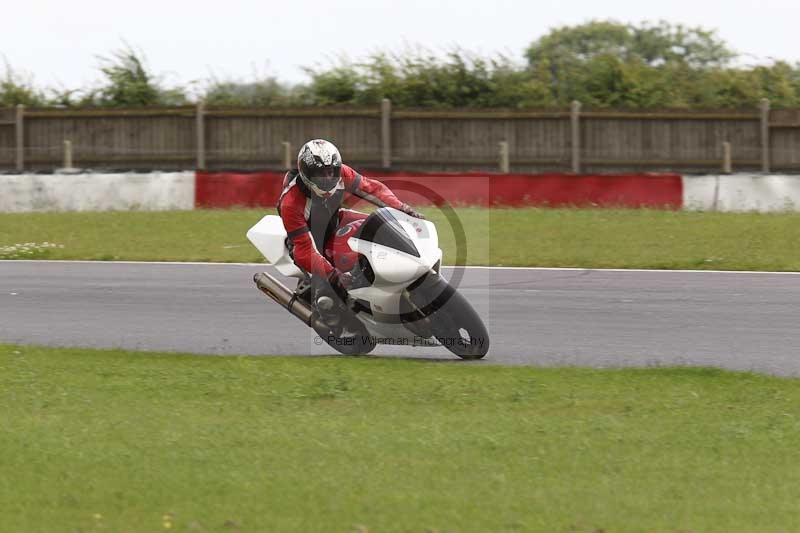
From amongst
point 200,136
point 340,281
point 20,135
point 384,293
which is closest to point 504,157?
point 200,136

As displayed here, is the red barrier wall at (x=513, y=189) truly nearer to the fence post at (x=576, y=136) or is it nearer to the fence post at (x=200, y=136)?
the fence post at (x=576, y=136)

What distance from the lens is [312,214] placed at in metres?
9.18

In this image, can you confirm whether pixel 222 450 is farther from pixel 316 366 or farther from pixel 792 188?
pixel 792 188

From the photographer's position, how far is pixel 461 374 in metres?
8.66

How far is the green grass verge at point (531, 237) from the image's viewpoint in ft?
53.4

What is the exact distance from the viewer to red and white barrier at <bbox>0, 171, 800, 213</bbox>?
21.6 m

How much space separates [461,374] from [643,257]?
26.9ft

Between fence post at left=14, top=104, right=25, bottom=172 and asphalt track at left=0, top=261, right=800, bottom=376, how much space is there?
50.2ft

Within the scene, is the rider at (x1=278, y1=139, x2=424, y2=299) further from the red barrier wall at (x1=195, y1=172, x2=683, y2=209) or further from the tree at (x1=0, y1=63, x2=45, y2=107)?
the tree at (x1=0, y1=63, x2=45, y2=107)

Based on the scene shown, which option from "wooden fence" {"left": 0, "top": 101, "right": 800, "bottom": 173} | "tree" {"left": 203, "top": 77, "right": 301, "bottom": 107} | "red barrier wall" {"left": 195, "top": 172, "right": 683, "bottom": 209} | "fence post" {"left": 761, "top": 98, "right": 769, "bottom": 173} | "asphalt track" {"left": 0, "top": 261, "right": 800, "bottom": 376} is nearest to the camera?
"asphalt track" {"left": 0, "top": 261, "right": 800, "bottom": 376}

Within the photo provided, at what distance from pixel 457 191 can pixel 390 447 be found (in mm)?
16223

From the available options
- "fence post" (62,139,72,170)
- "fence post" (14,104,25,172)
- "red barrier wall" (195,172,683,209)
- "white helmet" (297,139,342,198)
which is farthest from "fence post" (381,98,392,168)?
"white helmet" (297,139,342,198)

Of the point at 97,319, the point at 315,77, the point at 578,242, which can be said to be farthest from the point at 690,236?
the point at 315,77

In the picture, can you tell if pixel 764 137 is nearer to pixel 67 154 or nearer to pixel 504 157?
pixel 504 157
